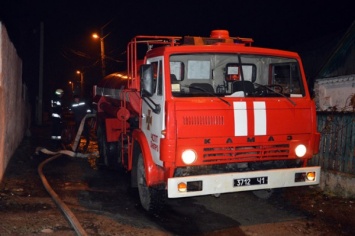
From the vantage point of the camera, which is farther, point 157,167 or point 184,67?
point 184,67

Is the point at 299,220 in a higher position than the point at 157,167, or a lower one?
lower

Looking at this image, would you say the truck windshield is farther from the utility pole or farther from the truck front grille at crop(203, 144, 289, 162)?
the utility pole

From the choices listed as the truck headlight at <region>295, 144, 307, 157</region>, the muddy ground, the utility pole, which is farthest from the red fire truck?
the utility pole

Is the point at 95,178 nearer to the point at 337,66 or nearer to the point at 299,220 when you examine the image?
the point at 299,220

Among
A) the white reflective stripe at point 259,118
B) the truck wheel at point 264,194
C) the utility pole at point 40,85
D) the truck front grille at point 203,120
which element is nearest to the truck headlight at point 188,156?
the truck front grille at point 203,120

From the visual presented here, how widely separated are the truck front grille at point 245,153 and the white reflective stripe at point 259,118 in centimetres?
23

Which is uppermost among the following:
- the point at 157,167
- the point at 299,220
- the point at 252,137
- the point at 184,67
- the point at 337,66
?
the point at 337,66

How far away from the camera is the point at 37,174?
27.0ft

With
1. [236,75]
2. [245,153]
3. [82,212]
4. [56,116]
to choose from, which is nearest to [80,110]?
[56,116]

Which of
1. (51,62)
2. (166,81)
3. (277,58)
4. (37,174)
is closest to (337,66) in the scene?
(277,58)

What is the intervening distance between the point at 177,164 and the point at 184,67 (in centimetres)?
172

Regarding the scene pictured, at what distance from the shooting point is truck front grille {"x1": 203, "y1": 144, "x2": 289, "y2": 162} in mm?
4969

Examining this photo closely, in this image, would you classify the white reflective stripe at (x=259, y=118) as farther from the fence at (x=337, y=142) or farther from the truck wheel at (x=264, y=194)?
the fence at (x=337, y=142)

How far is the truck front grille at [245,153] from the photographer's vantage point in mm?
4969
